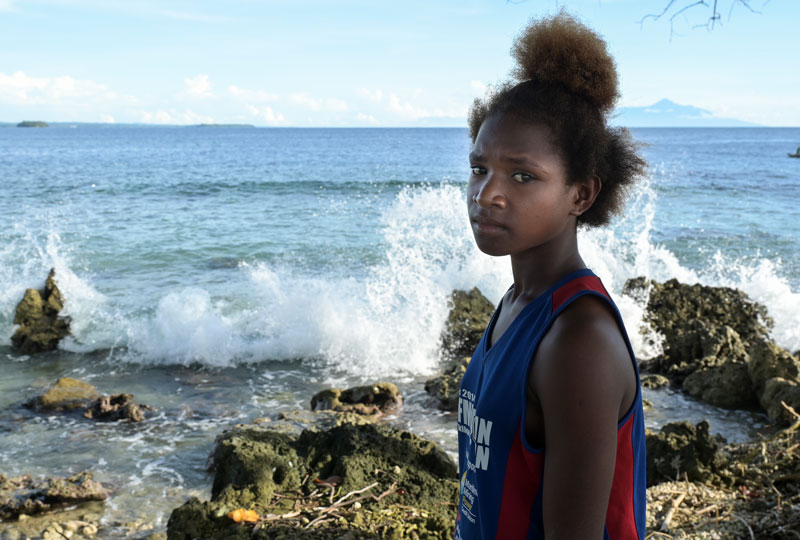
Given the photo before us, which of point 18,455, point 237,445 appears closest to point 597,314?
point 237,445

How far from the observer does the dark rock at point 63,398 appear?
24.7 feet

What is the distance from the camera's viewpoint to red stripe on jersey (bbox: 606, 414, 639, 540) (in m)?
1.41

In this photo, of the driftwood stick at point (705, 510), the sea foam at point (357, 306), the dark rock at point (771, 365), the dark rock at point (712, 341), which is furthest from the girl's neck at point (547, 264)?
the sea foam at point (357, 306)

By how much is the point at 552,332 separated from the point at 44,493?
5.07 m

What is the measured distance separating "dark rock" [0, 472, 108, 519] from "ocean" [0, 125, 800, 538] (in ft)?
0.69

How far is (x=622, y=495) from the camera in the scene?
56.8 inches

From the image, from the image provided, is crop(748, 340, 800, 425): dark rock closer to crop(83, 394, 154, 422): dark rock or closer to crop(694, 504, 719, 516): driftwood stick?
crop(694, 504, 719, 516): driftwood stick

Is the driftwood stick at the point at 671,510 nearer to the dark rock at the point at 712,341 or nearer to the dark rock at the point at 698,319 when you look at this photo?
the dark rock at the point at 712,341

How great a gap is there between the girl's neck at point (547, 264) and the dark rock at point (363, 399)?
5.59m

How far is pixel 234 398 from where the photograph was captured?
26.8 ft

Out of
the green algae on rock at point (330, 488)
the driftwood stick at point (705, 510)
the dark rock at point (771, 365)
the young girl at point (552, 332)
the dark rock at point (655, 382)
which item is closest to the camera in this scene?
the young girl at point (552, 332)

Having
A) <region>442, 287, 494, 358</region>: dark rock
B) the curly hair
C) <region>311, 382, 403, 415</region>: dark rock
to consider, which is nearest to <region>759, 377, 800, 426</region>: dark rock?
<region>311, 382, 403, 415</region>: dark rock

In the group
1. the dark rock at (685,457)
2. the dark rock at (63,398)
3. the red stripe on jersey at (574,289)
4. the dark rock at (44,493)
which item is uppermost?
the red stripe on jersey at (574,289)

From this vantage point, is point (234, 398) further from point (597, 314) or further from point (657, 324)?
point (597, 314)
